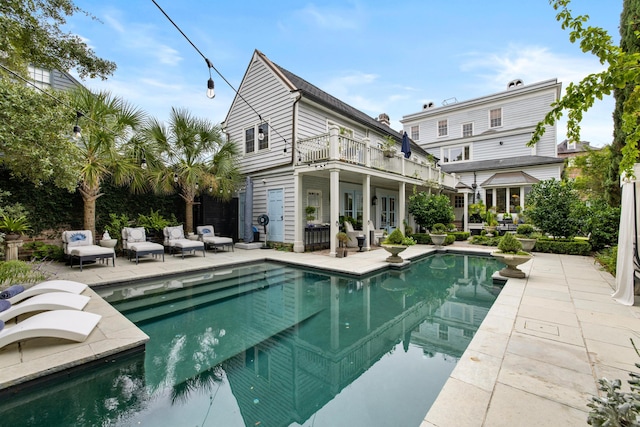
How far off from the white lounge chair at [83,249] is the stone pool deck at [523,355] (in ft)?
8.94

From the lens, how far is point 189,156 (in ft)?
33.6

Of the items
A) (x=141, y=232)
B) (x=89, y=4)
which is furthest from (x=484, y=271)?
(x=89, y=4)

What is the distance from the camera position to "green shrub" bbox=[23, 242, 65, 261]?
7.94 m

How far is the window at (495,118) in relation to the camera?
20.7 metres

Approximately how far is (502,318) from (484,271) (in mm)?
4628

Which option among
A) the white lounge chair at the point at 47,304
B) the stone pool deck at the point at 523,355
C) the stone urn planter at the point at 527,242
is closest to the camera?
the stone pool deck at the point at 523,355

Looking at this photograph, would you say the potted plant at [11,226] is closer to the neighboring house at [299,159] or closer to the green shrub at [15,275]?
the green shrub at [15,275]

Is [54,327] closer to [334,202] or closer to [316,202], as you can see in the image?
[334,202]

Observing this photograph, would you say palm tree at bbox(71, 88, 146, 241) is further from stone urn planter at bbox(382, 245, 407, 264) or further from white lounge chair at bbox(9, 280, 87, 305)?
stone urn planter at bbox(382, 245, 407, 264)

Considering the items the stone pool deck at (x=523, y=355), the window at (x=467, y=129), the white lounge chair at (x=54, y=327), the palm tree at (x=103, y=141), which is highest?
the window at (x=467, y=129)

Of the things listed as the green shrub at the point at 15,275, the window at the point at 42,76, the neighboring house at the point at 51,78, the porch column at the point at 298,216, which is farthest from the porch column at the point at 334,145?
the window at the point at 42,76

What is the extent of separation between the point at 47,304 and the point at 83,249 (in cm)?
452

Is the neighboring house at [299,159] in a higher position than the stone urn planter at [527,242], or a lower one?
higher

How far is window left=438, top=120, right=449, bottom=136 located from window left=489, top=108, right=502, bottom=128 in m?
3.14
